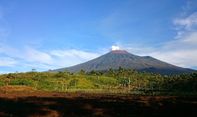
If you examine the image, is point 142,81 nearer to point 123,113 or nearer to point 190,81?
point 190,81

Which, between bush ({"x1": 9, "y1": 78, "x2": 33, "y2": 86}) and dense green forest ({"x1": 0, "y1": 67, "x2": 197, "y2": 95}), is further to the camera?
bush ({"x1": 9, "y1": 78, "x2": 33, "y2": 86})

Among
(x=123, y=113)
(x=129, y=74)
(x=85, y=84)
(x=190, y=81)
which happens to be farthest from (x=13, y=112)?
(x=129, y=74)

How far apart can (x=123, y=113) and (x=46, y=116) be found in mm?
5164

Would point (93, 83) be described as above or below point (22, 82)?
above

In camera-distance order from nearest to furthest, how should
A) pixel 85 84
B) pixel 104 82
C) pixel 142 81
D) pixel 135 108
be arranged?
pixel 135 108 < pixel 85 84 < pixel 104 82 < pixel 142 81

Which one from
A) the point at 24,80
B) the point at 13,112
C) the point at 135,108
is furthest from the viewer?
the point at 24,80

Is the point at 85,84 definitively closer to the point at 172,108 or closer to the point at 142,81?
the point at 142,81

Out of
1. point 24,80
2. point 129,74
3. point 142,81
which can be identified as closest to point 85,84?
point 24,80

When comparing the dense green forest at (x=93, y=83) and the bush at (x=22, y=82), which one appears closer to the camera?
the dense green forest at (x=93, y=83)

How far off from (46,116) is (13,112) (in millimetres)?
2870

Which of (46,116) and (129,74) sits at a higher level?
(129,74)

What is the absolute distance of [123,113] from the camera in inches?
997

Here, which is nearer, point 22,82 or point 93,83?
point 22,82

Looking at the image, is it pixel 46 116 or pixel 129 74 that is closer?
pixel 46 116
